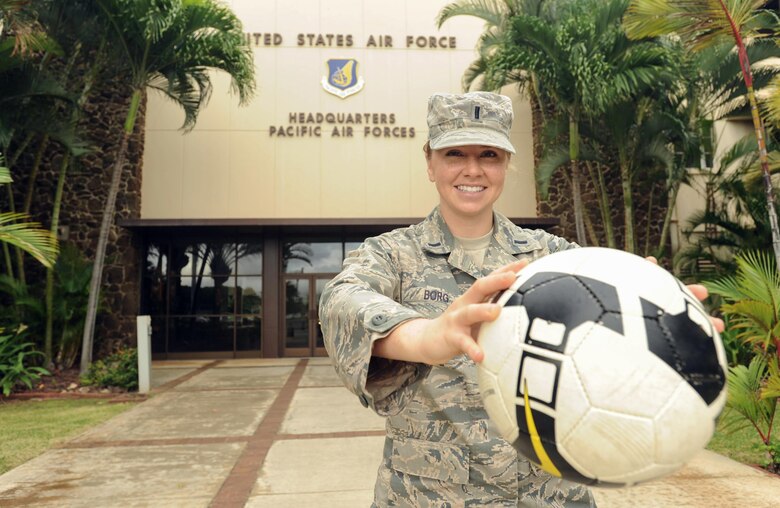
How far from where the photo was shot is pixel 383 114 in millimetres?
12867

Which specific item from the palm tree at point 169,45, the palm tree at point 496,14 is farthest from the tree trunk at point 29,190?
the palm tree at point 496,14

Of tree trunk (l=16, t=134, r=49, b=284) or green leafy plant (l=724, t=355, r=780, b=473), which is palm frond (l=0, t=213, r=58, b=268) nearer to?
tree trunk (l=16, t=134, r=49, b=284)

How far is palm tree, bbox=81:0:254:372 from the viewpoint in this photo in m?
7.92

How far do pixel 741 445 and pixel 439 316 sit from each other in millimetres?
5113

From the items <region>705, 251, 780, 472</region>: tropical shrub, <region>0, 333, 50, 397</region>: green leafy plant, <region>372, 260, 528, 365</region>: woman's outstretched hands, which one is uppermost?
<region>372, 260, 528, 365</region>: woman's outstretched hands

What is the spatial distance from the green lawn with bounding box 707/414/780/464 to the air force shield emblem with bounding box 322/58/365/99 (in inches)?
415

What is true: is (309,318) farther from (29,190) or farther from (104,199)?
(29,190)

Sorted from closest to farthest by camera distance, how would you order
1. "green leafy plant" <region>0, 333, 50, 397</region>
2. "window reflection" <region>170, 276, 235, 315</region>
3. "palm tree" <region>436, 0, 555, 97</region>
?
"green leafy plant" <region>0, 333, 50, 397</region> → "palm tree" <region>436, 0, 555, 97</region> → "window reflection" <region>170, 276, 235, 315</region>

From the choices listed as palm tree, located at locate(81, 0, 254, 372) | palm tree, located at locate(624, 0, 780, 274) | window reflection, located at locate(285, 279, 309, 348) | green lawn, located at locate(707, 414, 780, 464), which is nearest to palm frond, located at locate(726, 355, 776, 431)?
green lawn, located at locate(707, 414, 780, 464)

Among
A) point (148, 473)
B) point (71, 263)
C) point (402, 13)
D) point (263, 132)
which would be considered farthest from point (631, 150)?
point (71, 263)

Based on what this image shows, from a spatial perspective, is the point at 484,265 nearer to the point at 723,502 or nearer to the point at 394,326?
the point at 394,326

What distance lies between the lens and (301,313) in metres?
13.3

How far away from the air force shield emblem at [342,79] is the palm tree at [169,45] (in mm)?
3651

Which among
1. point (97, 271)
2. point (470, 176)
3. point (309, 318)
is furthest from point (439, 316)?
point (309, 318)
